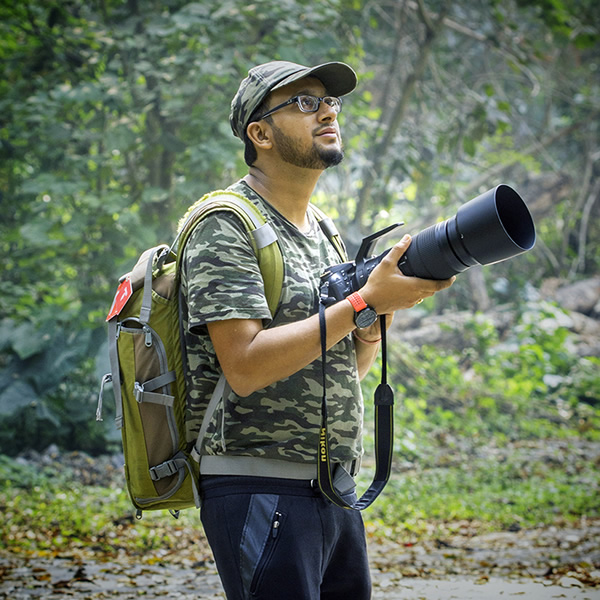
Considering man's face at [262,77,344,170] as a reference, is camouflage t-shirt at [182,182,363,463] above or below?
below

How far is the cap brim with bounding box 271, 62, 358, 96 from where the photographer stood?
1.63 metres

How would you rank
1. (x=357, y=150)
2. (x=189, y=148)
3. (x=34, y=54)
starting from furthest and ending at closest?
1. (x=357, y=150)
2. (x=34, y=54)
3. (x=189, y=148)

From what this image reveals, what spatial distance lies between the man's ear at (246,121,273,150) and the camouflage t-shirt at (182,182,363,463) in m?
0.11

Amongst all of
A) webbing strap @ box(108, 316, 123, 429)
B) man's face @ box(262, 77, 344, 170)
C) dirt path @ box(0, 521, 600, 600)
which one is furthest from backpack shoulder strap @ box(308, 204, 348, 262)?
dirt path @ box(0, 521, 600, 600)

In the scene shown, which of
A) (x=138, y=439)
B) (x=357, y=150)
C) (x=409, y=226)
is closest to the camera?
(x=138, y=439)

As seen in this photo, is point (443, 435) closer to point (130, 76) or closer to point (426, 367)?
point (426, 367)

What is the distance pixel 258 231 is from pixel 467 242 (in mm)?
453

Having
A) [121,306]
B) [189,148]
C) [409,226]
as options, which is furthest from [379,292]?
[409,226]

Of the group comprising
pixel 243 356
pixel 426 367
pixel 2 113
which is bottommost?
pixel 426 367

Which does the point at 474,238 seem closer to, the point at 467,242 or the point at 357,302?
the point at 467,242

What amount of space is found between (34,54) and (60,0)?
0.52 meters

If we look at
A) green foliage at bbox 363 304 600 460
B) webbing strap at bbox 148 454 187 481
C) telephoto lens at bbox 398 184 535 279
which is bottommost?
green foliage at bbox 363 304 600 460

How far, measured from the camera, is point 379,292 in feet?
4.85

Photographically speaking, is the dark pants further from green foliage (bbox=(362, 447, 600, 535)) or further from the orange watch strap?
green foliage (bbox=(362, 447, 600, 535))
